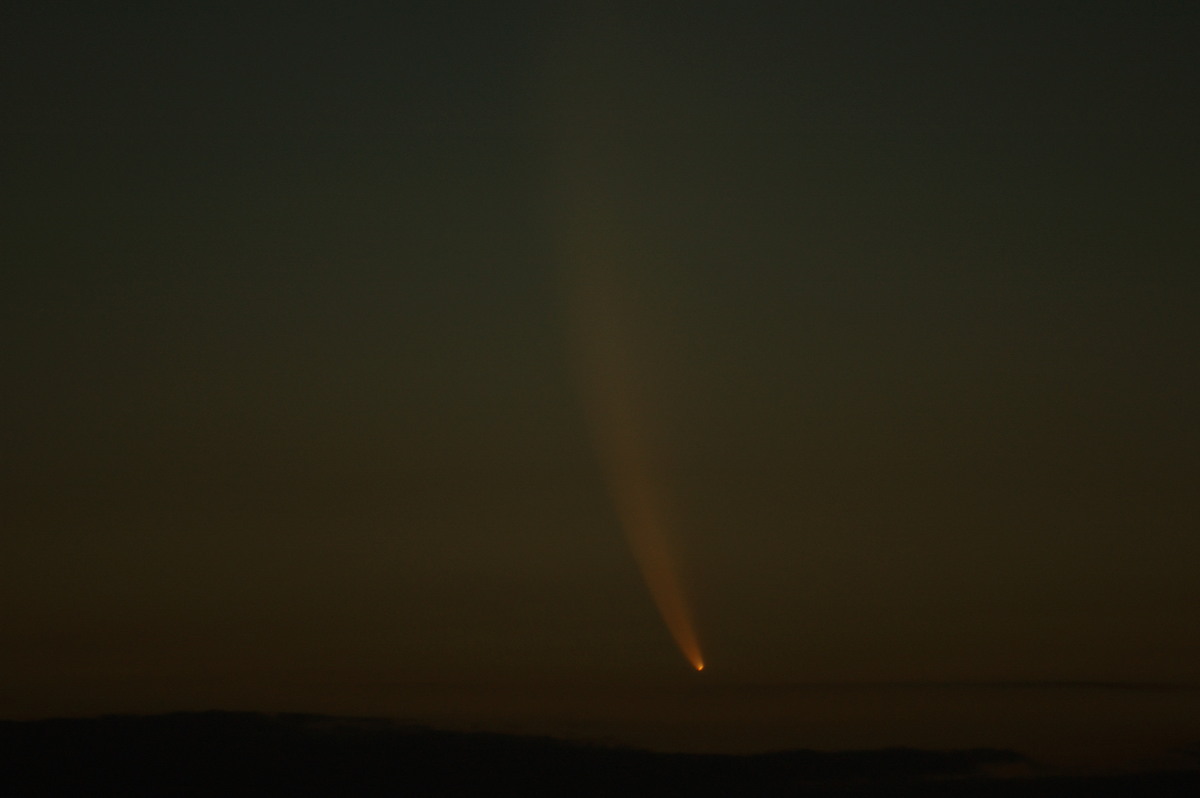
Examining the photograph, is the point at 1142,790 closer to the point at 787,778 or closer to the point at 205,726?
the point at 787,778

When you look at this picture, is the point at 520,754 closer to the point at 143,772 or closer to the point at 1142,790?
the point at 143,772

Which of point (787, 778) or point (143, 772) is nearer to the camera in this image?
point (143, 772)

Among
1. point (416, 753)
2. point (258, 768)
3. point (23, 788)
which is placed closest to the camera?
point (23, 788)

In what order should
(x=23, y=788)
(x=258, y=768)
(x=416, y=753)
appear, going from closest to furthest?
(x=23, y=788)
(x=258, y=768)
(x=416, y=753)

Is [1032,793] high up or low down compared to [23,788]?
up

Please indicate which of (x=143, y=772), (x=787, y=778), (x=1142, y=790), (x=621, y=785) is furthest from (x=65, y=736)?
(x=1142, y=790)

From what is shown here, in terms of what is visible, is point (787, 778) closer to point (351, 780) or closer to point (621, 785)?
point (621, 785)

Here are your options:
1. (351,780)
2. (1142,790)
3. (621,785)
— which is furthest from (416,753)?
(1142,790)

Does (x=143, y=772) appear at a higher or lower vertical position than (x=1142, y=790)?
lower

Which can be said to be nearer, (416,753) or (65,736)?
(65,736)
